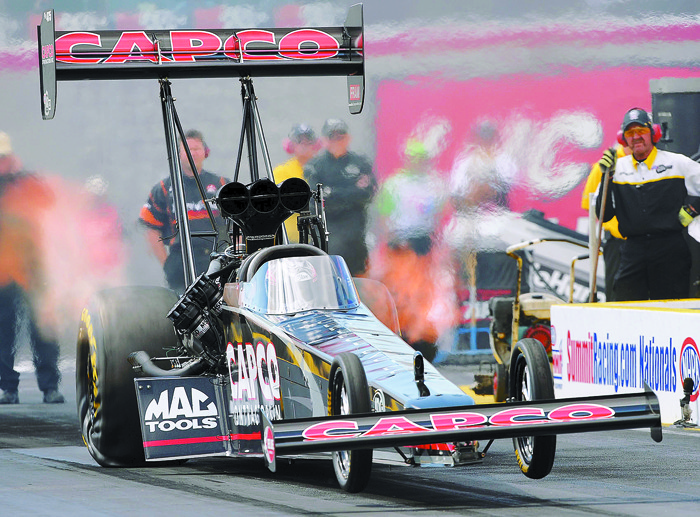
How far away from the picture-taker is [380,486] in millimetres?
7453

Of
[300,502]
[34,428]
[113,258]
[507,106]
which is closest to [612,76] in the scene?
[507,106]

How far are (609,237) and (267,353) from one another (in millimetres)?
9235

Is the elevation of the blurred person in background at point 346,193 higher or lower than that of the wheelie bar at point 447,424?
higher

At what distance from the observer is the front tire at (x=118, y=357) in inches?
355

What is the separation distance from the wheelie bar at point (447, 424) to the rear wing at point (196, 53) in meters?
4.26

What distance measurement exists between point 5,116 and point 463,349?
6.27m

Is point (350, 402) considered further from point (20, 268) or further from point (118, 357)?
point (20, 268)

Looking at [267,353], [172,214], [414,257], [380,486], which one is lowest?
[380,486]

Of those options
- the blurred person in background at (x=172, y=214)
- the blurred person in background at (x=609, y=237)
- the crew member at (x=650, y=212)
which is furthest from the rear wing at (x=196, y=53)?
the blurred person in background at (x=609, y=237)

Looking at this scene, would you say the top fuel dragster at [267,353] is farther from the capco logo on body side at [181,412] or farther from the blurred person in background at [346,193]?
the blurred person in background at [346,193]

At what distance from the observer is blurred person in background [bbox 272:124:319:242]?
→ 1555 centimetres

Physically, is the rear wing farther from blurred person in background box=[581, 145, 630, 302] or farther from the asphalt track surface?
blurred person in background box=[581, 145, 630, 302]

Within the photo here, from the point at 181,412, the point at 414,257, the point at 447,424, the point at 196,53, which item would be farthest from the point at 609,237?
the point at 447,424

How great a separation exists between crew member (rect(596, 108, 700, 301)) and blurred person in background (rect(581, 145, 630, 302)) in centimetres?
16
